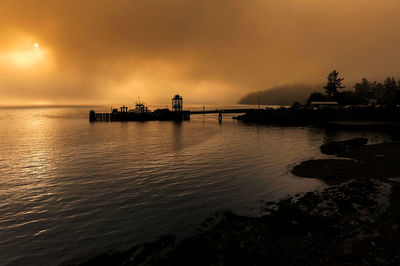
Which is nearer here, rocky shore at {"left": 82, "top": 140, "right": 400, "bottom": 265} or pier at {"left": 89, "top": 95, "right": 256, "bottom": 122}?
rocky shore at {"left": 82, "top": 140, "right": 400, "bottom": 265}

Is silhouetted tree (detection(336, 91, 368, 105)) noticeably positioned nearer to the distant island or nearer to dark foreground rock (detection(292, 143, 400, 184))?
the distant island

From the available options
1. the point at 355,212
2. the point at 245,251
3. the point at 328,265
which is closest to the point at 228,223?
the point at 245,251

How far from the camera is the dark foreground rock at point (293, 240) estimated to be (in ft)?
36.6

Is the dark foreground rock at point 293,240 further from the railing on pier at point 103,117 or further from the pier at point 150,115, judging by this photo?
the railing on pier at point 103,117

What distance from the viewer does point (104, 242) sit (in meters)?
13.6

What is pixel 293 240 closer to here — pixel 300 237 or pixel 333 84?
pixel 300 237

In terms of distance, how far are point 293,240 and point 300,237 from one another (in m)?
0.53

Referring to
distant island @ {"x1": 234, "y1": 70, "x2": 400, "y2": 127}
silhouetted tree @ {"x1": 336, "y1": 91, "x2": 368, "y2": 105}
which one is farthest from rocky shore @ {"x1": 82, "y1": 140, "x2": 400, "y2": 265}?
silhouetted tree @ {"x1": 336, "y1": 91, "x2": 368, "y2": 105}

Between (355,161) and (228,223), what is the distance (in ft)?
78.6

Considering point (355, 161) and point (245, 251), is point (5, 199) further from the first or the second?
point (355, 161)

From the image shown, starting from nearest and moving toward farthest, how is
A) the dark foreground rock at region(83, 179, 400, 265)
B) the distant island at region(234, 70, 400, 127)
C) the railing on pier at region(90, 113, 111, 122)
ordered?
the dark foreground rock at region(83, 179, 400, 265), the distant island at region(234, 70, 400, 127), the railing on pier at region(90, 113, 111, 122)

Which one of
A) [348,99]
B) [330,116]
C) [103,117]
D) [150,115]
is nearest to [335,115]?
[330,116]

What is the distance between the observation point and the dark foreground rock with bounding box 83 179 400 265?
1116 cm

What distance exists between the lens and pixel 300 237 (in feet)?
A: 42.1
